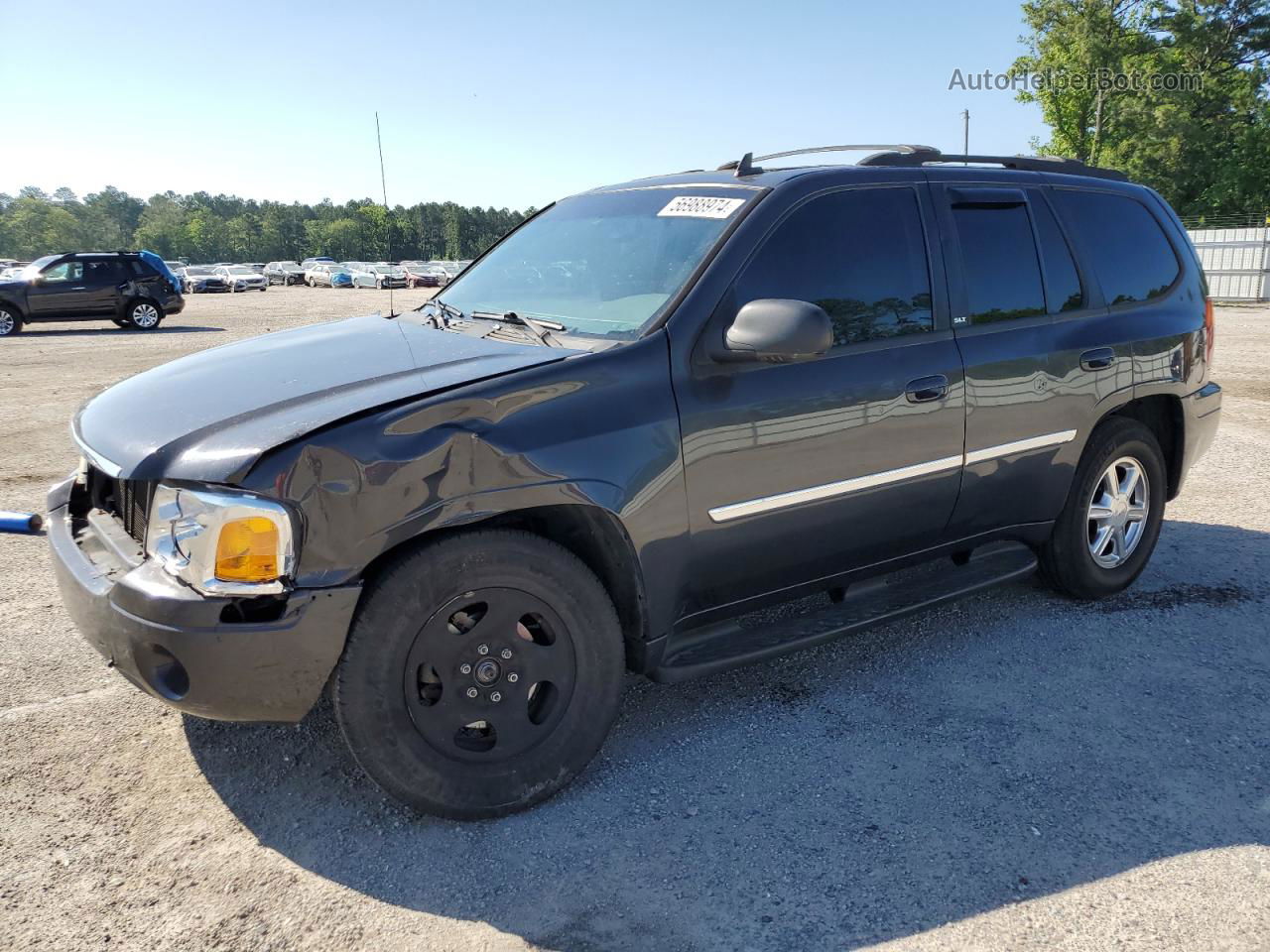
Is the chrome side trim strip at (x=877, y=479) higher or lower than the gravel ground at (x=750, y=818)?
higher

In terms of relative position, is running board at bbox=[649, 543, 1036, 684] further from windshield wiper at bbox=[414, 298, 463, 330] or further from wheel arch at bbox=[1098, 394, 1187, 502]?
windshield wiper at bbox=[414, 298, 463, 330]

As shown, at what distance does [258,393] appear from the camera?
9.57 ft

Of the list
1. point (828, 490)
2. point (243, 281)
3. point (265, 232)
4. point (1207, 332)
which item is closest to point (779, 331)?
point (828, 490)

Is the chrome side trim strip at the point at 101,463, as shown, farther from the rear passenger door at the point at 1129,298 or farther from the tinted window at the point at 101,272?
the tinted window at the point at 101,272

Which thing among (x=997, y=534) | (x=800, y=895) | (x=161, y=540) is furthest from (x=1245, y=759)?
(x=161, y=540)

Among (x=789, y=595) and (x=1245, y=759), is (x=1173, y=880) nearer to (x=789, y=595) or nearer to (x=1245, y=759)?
(x=1245, y=759)

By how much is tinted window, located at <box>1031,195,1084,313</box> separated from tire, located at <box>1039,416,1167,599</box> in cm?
61

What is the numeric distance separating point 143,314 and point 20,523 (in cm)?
2020

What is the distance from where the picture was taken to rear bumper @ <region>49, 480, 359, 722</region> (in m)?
2.44

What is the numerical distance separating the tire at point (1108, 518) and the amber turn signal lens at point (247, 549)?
3301mm

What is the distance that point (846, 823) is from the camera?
2.82 m

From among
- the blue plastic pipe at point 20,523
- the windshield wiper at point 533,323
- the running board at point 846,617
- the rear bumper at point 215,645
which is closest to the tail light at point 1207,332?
the running board at point 846,617

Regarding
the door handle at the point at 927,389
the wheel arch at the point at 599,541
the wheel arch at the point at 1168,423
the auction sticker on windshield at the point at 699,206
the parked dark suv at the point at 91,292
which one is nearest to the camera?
the wheel arch at the point at 599,541

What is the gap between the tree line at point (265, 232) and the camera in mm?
127938
